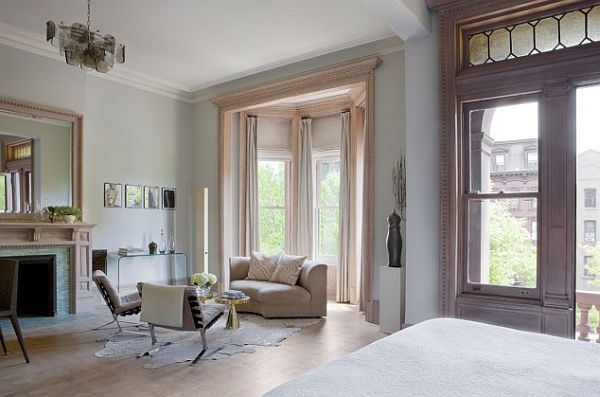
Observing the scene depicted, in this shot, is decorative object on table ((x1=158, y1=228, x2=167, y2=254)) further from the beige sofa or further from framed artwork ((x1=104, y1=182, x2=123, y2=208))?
the beige sofa

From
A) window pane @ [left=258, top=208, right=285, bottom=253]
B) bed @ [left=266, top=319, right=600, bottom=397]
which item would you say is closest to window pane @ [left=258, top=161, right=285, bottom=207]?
window pane @ [left=258, top=208, right=285, bottom=253]

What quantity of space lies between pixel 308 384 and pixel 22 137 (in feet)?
18.3

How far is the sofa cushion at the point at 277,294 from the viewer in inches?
217

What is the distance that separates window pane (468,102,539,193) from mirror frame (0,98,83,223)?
5.05 m

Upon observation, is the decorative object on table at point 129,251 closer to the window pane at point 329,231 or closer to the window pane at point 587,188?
the window pane at point 329,231

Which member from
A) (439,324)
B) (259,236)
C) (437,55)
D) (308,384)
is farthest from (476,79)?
(259,236)

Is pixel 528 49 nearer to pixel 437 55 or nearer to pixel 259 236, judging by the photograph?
pixel 437 55

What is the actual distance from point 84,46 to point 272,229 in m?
4.70

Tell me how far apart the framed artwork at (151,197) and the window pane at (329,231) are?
2.76 meters

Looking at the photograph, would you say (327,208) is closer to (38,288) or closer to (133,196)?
(133,196)

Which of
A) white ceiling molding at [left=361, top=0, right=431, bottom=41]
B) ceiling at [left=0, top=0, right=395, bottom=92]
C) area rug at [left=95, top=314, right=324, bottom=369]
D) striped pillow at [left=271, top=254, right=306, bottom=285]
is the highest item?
ceiling at [left=0, top=0, right=395, bottom=92]

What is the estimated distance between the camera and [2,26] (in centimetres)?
513

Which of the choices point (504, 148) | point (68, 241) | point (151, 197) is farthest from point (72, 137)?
point (504, 148)

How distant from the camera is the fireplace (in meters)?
5.62
